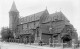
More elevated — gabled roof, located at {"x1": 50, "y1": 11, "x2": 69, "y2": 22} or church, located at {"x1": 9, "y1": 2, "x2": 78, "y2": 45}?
gabled roof, located at {"x1": 50, "y1": 11, "x2": 69, "y2": 22}

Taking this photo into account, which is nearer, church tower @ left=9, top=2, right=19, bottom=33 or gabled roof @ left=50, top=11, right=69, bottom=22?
gabled roof @ left=50, top=11, right=69, bottom=22

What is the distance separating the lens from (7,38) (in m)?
61.8

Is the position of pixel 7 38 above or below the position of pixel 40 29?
below

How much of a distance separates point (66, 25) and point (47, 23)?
35.4 ft

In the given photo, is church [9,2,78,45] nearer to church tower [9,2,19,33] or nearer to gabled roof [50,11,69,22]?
gabled roof [50,11,69,22]

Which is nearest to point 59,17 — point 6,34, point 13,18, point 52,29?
point 52,29

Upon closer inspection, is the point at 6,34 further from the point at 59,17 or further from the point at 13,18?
the point at 59,17

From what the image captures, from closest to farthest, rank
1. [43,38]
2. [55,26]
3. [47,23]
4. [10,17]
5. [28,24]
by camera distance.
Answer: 1. [43,38]
2. [55,26]
3. [47,23]
4. [28,24]
5. [10,17]

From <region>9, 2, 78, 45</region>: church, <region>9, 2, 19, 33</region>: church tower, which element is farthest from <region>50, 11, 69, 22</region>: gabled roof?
<region>9, 2, 19, 33</region>: church tower

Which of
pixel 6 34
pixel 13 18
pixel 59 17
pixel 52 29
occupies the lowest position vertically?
pixel 6 34

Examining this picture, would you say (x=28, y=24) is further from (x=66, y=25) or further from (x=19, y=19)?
(x=66, y=25)

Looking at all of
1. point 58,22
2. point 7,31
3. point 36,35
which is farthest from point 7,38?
point 58,22

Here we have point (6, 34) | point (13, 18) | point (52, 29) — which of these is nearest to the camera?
point (52, 29)

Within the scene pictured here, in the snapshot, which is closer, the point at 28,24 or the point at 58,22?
the point at 58,22
